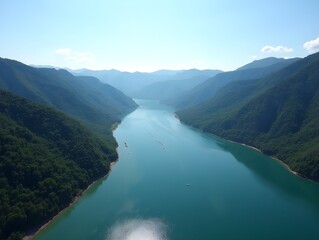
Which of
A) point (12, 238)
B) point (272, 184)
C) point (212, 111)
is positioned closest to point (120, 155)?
point (272, 184)

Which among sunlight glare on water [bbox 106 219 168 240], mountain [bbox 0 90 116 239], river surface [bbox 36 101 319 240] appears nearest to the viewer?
sunlight glare on water [bbox 106 219 168 240]

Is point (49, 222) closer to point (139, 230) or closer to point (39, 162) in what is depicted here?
point (39, 162)

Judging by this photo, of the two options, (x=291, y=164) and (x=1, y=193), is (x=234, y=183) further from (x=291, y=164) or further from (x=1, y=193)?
(x=1, y=193)

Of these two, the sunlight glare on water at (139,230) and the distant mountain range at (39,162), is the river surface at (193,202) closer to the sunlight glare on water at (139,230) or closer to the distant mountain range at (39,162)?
the sunlight glare on water at (139,230)

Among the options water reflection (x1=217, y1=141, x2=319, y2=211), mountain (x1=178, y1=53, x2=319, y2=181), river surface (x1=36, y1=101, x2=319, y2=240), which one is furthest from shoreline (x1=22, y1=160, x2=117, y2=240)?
mountain (x1=178, y1=53, x2=319, y2=181)

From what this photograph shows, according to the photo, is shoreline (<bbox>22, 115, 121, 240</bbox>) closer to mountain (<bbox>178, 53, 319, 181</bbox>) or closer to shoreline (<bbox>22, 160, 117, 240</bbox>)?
shoreline (<bbox>22, 160, 117, 240</bbox>)

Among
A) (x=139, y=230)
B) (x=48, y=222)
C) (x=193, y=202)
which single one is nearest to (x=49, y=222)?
(x=48, y=222)
